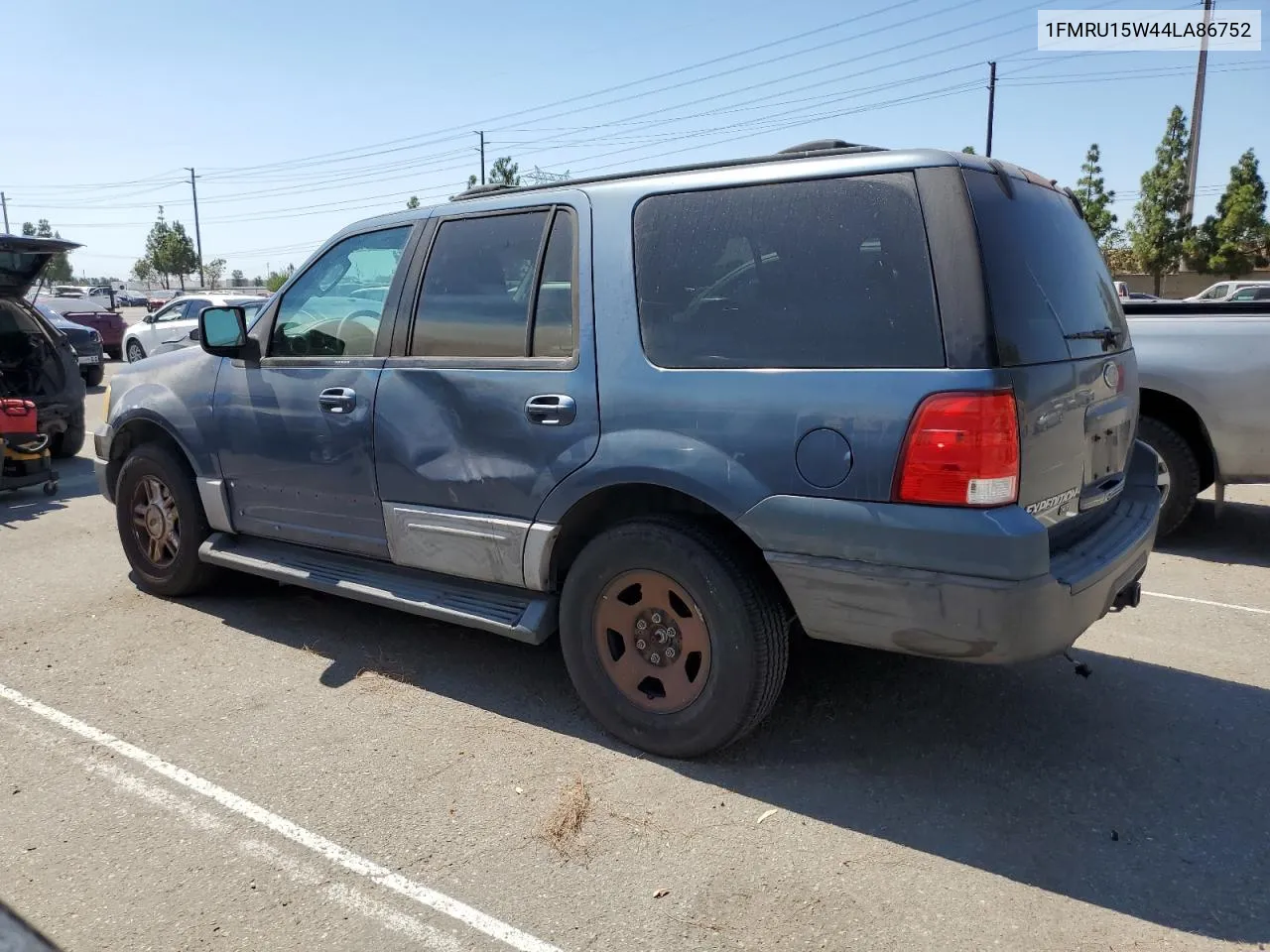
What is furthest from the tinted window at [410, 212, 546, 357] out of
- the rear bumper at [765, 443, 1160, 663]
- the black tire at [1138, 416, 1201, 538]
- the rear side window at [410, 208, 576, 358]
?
the black tire at [1138, 416, 1201, 538]

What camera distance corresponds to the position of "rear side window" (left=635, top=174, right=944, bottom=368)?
2.85m

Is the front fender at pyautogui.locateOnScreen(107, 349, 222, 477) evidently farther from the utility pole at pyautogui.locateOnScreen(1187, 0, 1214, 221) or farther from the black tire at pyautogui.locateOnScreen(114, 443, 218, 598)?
the utility pole at pyautogui.locateOnScreen(1187, 0, 1214, 221)

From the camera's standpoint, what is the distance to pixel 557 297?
141 inches

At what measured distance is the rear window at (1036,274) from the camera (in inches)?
111

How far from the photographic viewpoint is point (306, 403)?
4273mm

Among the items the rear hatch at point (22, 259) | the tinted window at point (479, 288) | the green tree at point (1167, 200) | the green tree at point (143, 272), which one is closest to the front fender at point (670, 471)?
the tinted window at point (479, 288)

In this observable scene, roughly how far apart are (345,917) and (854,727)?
77.2 inches

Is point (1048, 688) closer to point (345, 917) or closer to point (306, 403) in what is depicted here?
point (345, 917)

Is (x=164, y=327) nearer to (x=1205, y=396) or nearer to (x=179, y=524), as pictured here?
(x=179, y=524)

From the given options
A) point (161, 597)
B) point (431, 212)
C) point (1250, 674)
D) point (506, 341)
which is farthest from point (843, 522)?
point (161, 597)

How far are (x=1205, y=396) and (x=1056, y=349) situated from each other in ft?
12.0

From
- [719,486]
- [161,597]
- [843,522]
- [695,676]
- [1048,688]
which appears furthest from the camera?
[161,597]

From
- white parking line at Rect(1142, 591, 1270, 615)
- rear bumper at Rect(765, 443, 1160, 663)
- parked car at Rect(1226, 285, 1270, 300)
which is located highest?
parked car at Rect(1226, 285, 1270, 300)

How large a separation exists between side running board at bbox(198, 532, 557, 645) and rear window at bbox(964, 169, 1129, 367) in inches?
75.6
